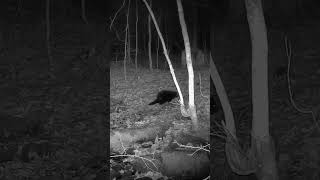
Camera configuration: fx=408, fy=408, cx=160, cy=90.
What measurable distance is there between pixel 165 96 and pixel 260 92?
7.44 m

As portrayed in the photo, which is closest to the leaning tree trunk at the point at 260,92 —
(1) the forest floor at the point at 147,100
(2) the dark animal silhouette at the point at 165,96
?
(1) the forest floor at the point at 147,100

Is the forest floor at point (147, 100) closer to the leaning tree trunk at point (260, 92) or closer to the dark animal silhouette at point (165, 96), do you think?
the dark animal silhouette at point (165, 96)

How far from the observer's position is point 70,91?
15.6ft

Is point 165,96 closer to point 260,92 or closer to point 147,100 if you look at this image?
point 147,100

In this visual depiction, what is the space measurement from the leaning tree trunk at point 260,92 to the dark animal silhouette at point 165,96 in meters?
7.11

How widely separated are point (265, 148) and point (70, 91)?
2.33m

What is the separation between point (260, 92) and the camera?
12.2 feet

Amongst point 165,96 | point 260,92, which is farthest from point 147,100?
point 260,92

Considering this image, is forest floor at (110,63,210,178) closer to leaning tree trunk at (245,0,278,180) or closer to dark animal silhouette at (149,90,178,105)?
dark animal silhouette at (149,90,178,105)

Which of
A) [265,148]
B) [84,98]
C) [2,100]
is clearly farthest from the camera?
[84,98]

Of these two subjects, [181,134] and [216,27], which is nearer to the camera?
[216,27]

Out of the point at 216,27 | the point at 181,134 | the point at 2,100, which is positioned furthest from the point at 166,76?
the point at 2,100

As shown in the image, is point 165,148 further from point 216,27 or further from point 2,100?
point 2,100

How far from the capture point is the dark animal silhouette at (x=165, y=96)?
35.6 ft
